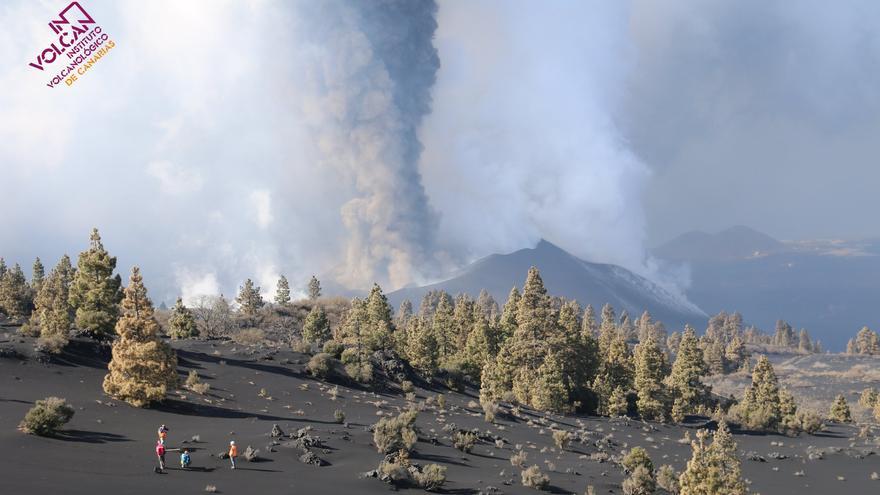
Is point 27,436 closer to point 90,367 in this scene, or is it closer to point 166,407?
point 166,407

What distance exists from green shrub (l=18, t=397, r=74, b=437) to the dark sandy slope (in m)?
0.48

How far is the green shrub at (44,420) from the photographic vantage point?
2805 cm

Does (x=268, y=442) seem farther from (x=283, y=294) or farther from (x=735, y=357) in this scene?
(x=735, y=357)

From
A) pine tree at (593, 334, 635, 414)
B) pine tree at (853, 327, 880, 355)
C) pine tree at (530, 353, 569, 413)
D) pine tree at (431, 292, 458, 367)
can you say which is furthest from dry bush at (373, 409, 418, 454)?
pine tree at (853, 327, 880, 355)

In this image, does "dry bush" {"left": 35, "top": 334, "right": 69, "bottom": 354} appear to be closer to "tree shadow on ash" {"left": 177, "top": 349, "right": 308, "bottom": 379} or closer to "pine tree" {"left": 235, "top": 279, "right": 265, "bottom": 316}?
"tree shadow on ash" {"left": 177, "top": 349, "right": 308, "bottom": 379}

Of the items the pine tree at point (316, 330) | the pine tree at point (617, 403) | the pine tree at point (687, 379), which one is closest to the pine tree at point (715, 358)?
the pine tree at point (687, 379)

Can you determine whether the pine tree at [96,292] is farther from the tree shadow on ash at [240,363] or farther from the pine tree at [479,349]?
the pine tree at [479,349]

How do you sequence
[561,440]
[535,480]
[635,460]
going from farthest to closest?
[561,440] < [635,460] < [535,480]

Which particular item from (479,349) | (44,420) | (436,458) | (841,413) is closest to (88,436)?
(44,420)

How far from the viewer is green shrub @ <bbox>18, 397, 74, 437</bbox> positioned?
1104 inches

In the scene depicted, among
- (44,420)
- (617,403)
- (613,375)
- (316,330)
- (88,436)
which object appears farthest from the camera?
Answer: (316,330)

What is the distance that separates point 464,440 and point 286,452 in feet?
36.4

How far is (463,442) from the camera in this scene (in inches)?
1480

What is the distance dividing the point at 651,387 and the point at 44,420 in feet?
178
